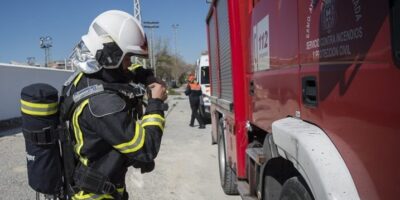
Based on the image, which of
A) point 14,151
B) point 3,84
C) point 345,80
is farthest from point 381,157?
point 3,84

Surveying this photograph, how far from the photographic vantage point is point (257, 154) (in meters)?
3.87

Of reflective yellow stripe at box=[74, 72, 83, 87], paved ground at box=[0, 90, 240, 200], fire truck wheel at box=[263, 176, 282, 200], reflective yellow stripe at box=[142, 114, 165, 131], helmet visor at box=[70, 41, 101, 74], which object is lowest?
paved ground at box=[0, 90, 240, 200]

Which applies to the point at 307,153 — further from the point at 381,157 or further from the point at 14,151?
the point at 14,151

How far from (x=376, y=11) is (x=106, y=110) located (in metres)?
1.37

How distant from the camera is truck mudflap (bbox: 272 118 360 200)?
1.88m

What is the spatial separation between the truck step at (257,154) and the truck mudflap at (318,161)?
1.14 metres

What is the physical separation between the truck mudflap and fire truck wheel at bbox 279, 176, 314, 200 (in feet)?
0.46

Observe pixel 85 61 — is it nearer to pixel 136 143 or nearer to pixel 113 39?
pixel 113 39

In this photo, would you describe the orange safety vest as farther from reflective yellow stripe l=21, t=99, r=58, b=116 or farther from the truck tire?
reflective yellow stripe l=21, t=99, r=58, b=116

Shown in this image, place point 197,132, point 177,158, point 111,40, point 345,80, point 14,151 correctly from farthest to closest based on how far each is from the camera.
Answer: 1. point 197,132
2. point 14,151
3. point 177,158
4. point 111,40
5. point 345,80

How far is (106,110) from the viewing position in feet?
7.89

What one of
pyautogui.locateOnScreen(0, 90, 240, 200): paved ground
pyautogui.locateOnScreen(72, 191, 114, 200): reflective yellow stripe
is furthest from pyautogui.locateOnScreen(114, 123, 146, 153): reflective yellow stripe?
pyautogui.locateOnScreen(0, 90, 240, 200): paved ground

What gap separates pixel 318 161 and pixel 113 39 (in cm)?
127

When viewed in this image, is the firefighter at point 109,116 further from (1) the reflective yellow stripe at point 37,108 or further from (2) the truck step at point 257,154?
(2) the truck step at point 257,154
